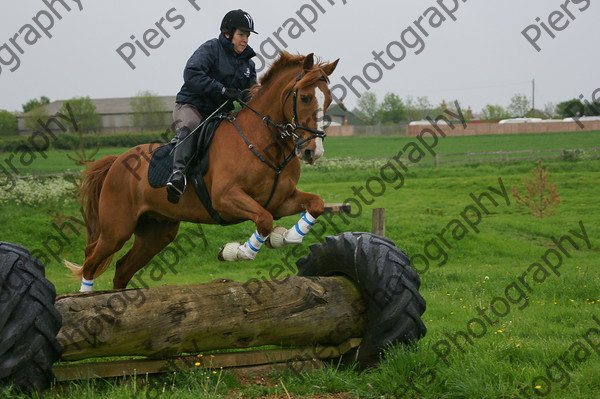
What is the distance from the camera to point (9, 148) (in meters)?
32.8

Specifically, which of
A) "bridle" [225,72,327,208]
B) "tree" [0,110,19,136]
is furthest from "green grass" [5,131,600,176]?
"bridle" [225,72,327,208]

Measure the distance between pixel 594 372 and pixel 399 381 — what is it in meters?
1.36

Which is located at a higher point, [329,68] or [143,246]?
[329,68]

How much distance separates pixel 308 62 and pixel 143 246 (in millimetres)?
2918

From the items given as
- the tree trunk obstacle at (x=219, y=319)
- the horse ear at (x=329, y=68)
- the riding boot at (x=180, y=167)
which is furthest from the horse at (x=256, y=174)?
the tree trunk obstacle at (x=219, y=319)

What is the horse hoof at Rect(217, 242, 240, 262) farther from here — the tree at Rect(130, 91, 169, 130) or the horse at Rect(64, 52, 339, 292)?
the tree at Rect(130, 91, 169, 130)

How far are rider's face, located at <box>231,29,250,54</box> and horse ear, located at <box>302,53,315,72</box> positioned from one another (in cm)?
80

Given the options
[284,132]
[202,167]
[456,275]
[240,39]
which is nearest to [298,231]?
[284,132]

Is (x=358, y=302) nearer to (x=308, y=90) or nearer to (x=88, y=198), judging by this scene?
(x=308, y=90)

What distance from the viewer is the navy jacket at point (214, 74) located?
19.3 ft

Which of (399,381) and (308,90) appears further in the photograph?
(308,90)

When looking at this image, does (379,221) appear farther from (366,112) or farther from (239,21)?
(366,112)

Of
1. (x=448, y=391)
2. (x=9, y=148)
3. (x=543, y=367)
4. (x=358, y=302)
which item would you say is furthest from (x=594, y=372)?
(x=9, y=148)

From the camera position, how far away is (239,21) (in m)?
5.79
